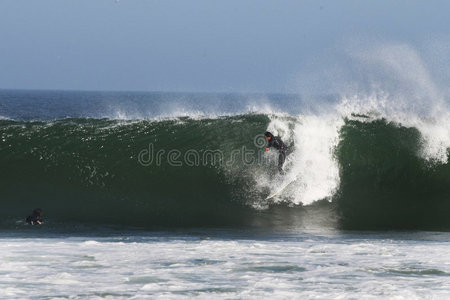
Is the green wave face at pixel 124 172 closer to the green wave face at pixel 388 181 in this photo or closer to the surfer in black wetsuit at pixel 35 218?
the surfer in black wetsuit at pixel 35 218

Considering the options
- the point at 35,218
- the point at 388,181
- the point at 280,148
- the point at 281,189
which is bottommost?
the point at 35,218

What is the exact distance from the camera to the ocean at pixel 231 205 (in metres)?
7.07

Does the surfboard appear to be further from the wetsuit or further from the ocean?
the wetsuit

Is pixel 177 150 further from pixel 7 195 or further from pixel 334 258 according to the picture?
pixel 334 258

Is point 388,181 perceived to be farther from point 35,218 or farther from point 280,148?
point 35,218

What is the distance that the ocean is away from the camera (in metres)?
7.07

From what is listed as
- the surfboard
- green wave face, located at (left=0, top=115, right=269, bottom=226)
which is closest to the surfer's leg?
the surfboard

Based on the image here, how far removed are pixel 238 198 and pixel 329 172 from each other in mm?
2331

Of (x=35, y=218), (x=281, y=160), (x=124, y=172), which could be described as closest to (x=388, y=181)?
(x=281, y=160)

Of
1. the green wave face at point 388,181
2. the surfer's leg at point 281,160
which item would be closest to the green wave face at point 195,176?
the green wave face at point 388,181

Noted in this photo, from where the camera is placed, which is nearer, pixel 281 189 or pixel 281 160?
pixel 281 189

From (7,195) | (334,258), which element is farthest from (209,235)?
(7,195)

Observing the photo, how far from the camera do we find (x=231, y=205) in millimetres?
12930

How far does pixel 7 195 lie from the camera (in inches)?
533
